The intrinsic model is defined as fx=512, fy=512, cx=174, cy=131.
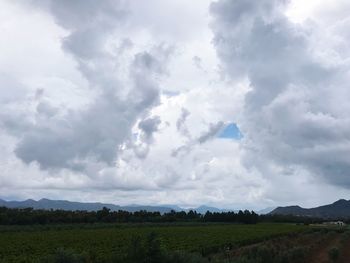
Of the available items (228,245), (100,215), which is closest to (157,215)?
(100,215)

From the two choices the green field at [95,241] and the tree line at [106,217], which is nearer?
the green field at [95,241]

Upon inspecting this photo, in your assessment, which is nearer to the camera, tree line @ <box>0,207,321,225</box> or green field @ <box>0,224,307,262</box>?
green field @ <box>0,224,307,262</box>

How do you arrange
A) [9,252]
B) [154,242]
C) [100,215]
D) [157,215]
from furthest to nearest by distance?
[157,215], [100,215], [9,252], [154,242]

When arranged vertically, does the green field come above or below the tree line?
below

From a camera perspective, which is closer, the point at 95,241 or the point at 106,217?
the point at 95,241

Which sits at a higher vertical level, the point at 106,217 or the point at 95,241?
the point at 106,217

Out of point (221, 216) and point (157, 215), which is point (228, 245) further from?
point (221, 216)

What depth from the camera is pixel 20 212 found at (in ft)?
376

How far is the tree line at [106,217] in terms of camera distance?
363 ft

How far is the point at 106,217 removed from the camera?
429ft

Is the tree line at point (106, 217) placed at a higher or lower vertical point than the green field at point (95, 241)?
higher

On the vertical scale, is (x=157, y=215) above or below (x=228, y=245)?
above

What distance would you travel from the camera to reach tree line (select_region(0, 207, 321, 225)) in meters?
111

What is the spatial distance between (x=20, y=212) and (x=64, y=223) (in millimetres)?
10094
